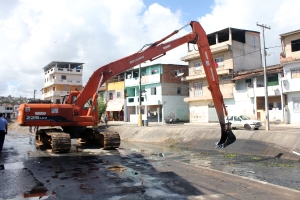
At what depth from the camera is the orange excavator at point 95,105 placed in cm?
1385

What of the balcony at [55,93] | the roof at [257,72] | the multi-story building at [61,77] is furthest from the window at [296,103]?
the balcony at [55,93]

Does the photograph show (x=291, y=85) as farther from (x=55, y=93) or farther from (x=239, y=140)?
(x=55, y=93)

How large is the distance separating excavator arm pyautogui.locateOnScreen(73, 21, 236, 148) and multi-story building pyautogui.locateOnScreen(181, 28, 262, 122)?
23.0m

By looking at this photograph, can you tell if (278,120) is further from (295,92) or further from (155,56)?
(155,56)

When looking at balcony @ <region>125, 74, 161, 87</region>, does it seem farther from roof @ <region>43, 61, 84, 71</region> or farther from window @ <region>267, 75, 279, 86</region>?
roof @ <region>43, 61, 84, 71</region>

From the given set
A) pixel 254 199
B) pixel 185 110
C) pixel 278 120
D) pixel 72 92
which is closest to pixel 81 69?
pixel 185 110

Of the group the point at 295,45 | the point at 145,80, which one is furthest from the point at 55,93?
the point at 295,45

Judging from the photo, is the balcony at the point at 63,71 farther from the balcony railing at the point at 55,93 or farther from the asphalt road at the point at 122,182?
the asphalt road at the point at 122,182

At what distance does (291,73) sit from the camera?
30781mm

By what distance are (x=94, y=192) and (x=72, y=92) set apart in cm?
904

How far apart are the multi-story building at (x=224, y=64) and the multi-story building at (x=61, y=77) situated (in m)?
36.8

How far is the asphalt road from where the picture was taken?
22.8 ft

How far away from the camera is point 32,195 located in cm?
684

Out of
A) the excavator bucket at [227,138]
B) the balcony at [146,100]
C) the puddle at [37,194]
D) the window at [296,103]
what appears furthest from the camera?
the balcony at [146,100]
